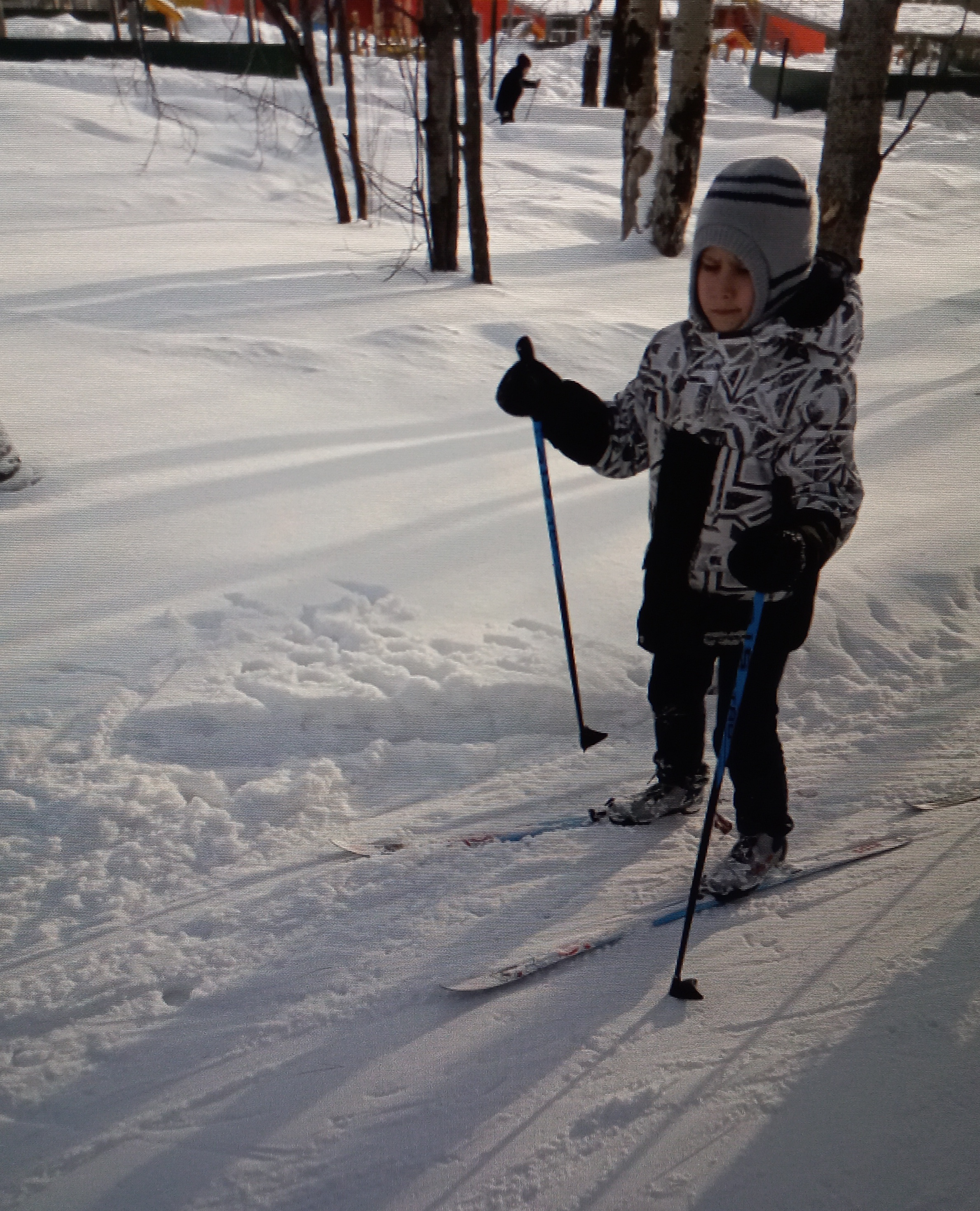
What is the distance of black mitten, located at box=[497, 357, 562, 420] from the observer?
2256mm

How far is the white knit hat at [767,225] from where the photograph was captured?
1.88 metres

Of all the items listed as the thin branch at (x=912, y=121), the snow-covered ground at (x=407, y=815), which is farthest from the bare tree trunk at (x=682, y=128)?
the snow-covered ground at (x=407, y=815)

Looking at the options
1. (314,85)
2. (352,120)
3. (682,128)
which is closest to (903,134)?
(682,128)

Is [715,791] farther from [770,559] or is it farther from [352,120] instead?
[352,120]

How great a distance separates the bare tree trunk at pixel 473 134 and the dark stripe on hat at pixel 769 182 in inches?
237

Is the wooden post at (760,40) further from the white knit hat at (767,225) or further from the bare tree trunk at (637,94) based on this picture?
the white knit hat at (767,225)

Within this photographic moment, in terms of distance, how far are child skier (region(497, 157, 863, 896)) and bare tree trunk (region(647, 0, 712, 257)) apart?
830cm

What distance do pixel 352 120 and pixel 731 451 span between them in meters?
10.9

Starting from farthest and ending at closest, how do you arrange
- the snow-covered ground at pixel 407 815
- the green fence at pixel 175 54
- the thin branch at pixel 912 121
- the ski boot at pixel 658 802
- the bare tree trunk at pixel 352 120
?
1. the green fence at pixel 175 54
2. the bare tree trunk at pixel 352 120
3. the thin branch at pixel 912 121
4. the ski boot at pixel 658 802
5. the snow-covered ground at pixel 407 815

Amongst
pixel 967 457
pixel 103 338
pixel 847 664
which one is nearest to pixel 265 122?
pixel 103 338

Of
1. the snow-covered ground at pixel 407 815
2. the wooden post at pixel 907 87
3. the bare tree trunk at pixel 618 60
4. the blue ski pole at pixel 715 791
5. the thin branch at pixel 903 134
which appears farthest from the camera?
the wooden post at pixel 907 87

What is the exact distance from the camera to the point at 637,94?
1069 cm

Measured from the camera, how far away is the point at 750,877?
7.71 feet

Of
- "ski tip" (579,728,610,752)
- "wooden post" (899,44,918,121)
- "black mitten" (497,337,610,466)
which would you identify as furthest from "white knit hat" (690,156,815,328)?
"wooden post" (899,44,918,121)
